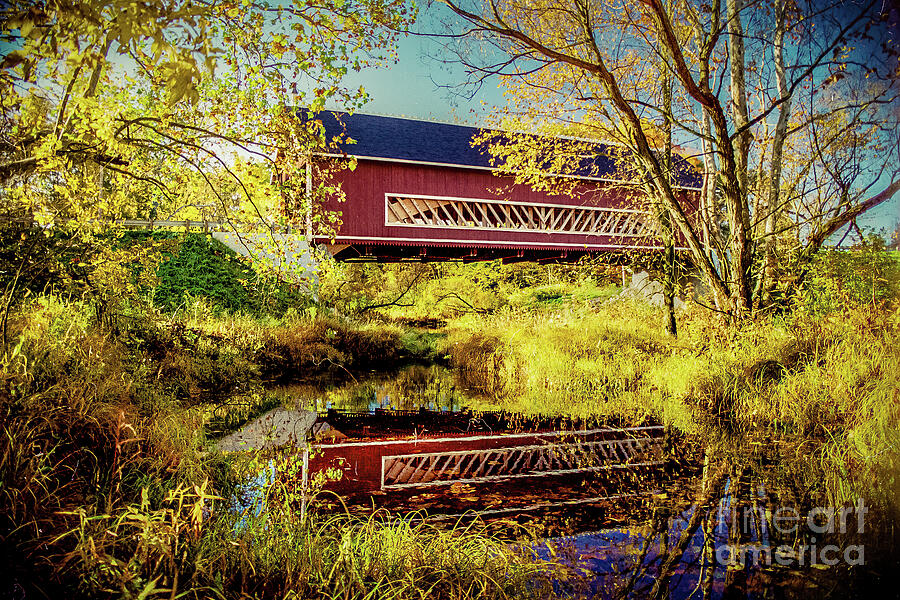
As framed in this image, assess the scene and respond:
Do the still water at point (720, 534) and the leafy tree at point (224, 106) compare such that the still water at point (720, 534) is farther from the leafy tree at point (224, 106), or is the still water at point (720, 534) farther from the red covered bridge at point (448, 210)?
the red covered bridge at point (448, 210)

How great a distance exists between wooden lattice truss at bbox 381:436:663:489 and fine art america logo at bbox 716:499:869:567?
1084 mm

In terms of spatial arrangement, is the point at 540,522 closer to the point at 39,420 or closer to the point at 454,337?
the point at 39,420

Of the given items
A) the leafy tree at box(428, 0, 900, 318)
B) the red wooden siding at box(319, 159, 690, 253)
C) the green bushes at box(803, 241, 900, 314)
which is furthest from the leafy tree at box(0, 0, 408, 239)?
the red wooden siding at box(319, 159, 690, 253)

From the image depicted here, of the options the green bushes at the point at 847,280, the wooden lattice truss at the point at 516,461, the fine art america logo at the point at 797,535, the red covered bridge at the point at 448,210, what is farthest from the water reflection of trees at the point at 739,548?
the red covered bridge at the point at 448,210

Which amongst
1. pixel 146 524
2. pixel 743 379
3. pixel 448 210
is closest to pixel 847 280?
pixel 743 379

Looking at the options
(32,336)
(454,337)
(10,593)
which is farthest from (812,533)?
(454,337)

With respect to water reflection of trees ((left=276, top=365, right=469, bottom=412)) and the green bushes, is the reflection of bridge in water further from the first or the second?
the green bushes

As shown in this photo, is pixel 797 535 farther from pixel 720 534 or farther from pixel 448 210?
pixel 448 210

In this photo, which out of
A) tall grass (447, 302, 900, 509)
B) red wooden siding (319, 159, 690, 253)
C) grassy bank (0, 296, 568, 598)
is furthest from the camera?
red wooden siding (319, 159, 690, 253)

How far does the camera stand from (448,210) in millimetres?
12883

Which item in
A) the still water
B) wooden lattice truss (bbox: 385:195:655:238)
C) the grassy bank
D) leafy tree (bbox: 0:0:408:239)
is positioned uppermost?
wooden lattice truss (bbox: 385:195:655:238)

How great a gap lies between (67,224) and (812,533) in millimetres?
5965

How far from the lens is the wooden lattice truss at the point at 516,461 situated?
3.54m

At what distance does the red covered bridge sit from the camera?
1205 centimetres
